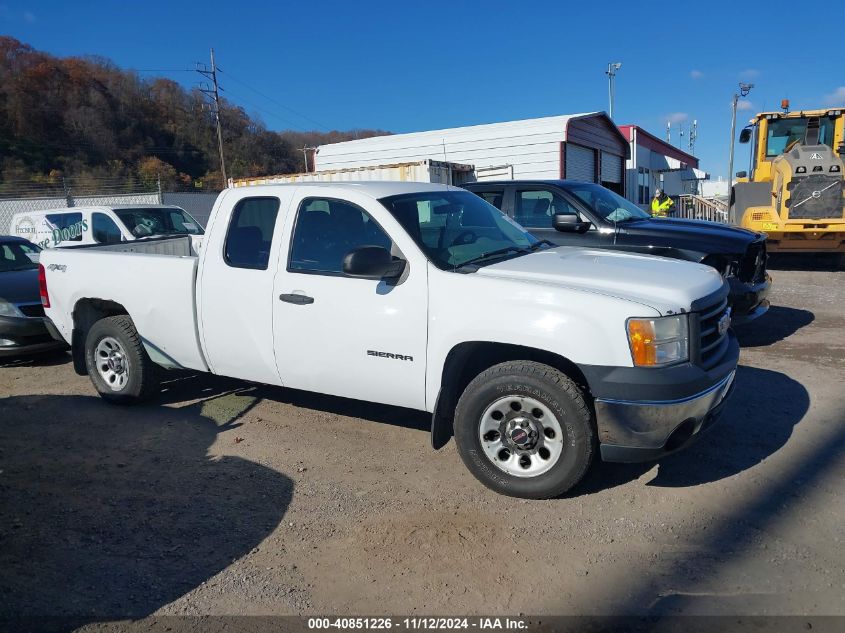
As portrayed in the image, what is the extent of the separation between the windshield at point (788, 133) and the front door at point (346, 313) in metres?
12.6

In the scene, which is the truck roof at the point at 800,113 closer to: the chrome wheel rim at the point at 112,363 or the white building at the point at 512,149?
the white building at the point at 512,149

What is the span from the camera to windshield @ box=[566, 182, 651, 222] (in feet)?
25.0

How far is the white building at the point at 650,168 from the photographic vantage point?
3459 cm

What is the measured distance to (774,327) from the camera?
7910 millimetres

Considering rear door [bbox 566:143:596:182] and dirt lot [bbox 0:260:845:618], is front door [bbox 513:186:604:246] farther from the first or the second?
rear door [bbox 566:143:596:182]

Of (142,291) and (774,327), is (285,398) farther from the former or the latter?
(774,327)

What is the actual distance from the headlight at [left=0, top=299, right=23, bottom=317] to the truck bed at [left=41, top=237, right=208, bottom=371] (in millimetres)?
1717

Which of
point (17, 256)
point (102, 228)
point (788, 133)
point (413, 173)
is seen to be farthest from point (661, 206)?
point (17, 256)

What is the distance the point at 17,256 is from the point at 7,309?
1.72m

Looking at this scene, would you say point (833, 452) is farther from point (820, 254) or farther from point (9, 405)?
point (820, 254)

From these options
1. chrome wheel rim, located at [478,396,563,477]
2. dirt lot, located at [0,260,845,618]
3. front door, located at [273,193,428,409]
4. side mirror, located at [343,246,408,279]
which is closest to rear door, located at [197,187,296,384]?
front door, located at [273,193,428,409]

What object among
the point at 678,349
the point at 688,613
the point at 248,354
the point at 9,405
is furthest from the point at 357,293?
the point at 9,405

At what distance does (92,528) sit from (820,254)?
1437cm

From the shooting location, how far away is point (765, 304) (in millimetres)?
7172
